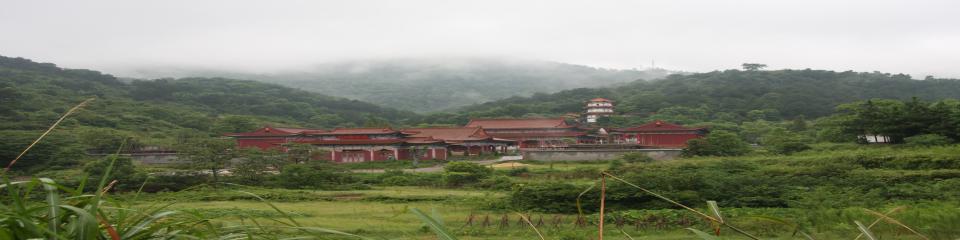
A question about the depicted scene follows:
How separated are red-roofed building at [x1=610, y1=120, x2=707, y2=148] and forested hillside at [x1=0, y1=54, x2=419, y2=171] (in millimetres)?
23740

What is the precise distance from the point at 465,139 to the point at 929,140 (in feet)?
74.3

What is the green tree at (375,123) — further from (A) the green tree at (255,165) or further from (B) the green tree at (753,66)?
(B) the green tree at (753,66)

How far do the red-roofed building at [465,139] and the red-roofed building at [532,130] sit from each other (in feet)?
8.54

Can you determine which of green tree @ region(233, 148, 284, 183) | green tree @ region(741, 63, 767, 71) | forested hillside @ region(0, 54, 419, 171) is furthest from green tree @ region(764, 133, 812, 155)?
green tree @ region(741, 63, 767, 71)

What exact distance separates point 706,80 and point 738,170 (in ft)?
208

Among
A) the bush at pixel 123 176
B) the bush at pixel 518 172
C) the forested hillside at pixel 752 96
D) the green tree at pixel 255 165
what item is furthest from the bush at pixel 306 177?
the forested hillside at pixel 752 96

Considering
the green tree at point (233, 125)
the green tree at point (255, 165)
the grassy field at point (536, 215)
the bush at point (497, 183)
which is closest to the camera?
the grassy field at point (536, 215)

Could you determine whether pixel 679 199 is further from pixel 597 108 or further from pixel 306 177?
pixel 597 108

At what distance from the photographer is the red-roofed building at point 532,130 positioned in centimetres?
4356

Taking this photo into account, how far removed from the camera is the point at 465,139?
38.6m

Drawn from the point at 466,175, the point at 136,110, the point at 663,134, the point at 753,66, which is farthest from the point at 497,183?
the point at 753,66

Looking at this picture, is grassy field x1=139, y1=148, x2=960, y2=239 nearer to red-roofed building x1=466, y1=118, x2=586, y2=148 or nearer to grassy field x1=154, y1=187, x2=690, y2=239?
grassy field x1=154, y1=187, x2=690, y2=239

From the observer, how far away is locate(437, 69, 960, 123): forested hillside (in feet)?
181

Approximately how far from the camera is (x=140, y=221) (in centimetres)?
210
